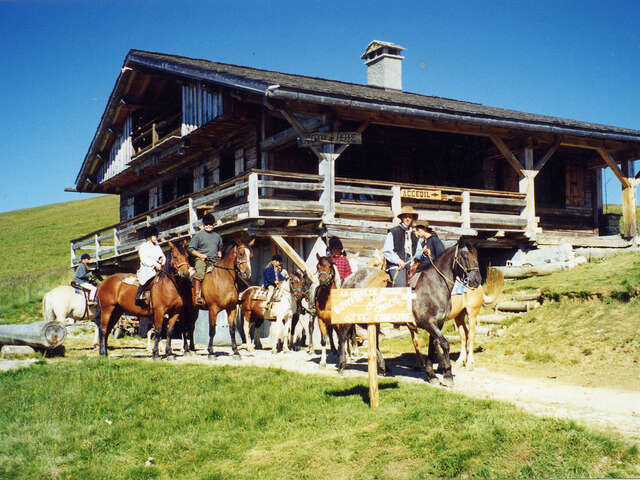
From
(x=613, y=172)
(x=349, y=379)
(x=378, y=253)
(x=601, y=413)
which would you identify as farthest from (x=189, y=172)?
(x=601, y=413)

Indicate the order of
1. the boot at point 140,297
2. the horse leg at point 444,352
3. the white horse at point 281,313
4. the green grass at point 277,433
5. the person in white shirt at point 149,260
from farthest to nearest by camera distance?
the white horse at point 281,313 → the boot at point 140,297 → the person in white shirt at point 149,260 → the horse leg at point 444,352 → the green grass at point 277,433

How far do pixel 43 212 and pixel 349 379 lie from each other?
70100 mm

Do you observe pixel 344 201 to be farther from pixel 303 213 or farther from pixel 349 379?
pixel 349 379

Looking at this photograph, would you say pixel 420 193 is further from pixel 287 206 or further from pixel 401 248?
pixel 401 248

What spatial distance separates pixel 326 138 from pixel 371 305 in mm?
8214

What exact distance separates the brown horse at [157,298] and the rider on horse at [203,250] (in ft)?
0.76

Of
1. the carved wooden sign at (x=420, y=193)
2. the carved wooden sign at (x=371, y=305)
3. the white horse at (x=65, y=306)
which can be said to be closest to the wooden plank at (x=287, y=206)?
the carved wooden sign at (x=420, y=193)

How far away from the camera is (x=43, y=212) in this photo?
72062 millimetres

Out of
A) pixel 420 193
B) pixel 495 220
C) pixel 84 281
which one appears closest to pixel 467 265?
pixel 420 193

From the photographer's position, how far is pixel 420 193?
16672 millimetres

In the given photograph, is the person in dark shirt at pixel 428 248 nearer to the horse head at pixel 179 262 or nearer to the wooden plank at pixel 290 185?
the horse head at pixel 179 262

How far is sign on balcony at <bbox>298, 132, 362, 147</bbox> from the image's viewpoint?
50.6ft

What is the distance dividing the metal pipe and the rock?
24.2 feet

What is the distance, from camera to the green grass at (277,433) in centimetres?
609
